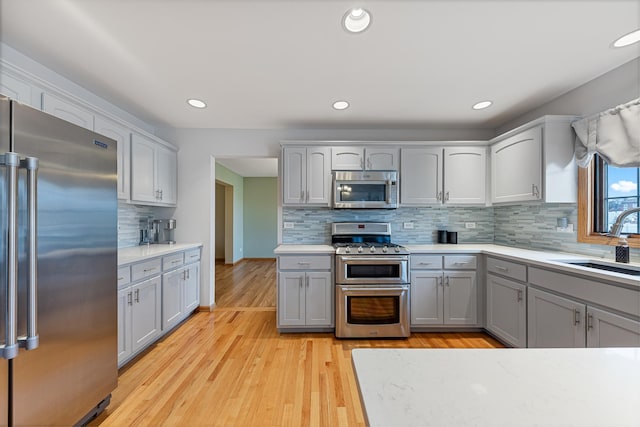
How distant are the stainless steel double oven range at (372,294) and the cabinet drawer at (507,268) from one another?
0.81 meters

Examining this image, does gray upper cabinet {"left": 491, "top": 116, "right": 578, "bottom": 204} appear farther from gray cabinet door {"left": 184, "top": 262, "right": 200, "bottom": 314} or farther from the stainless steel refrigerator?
gray cabinet door {"left": 184, "top": 262, "right": 200, "bottom": 314}

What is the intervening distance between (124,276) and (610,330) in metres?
3.23

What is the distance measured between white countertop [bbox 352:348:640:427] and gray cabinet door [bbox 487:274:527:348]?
1.85m

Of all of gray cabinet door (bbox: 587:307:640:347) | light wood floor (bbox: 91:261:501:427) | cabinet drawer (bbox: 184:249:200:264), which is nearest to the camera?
gray cabinet door (bbox: 587:307:640:347)

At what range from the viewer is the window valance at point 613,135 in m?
1.92

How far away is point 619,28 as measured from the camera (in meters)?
1.66

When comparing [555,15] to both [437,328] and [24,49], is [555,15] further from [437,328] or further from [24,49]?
[24,49]

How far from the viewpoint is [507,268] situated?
8.09ft

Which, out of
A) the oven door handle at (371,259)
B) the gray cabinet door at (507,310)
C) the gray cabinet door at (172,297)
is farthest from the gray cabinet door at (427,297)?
the gray cabinet door at (172,297)

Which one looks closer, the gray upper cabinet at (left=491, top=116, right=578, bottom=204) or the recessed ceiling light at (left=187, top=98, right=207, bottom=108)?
the gray upper cabinet at (left=491, top=116, right=578, bottom=204)

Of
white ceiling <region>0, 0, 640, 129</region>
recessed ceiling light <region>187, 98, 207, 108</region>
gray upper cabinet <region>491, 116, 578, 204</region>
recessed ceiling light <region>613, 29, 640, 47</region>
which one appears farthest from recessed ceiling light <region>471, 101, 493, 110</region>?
recessed ceiling light <region>187, 98, 207, 108</region>

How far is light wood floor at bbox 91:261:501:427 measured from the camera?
5.54ft

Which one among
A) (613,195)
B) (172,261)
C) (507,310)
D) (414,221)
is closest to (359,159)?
(414,221)

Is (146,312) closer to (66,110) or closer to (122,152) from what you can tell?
(122,152)
